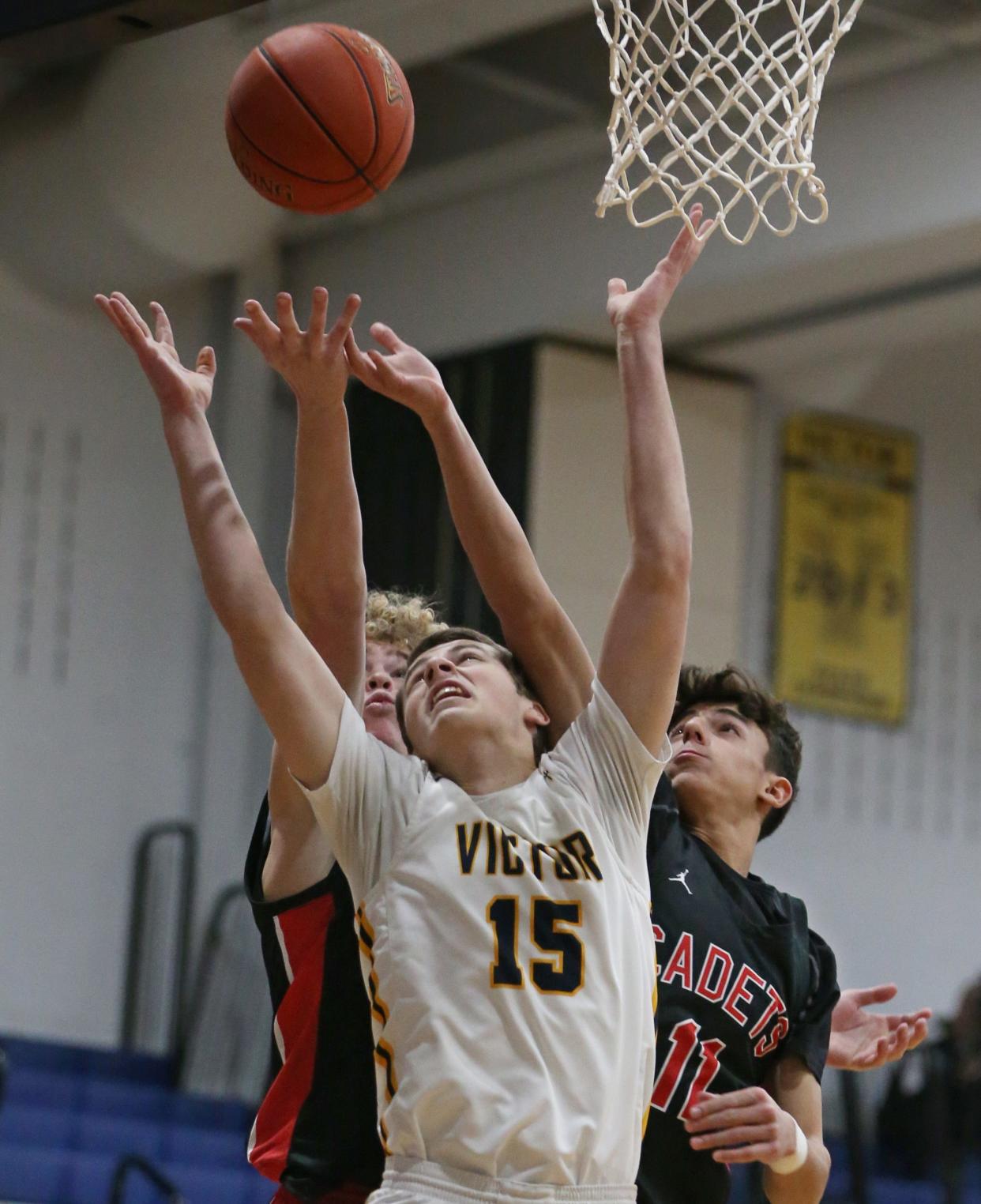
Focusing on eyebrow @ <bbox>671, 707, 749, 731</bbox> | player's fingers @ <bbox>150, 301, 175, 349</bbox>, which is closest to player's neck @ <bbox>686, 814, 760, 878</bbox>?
eyebrow @ <bbox>671, 707, 749, 731</bbox>

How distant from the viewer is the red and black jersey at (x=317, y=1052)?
2.67 meters

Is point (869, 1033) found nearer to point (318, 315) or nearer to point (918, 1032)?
point (918, 1032)

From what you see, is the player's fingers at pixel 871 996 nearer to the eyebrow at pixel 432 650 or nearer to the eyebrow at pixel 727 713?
the eyebrow at pixel 727 713

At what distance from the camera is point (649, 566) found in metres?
2.66

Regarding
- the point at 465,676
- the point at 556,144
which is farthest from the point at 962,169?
the point at 465,676

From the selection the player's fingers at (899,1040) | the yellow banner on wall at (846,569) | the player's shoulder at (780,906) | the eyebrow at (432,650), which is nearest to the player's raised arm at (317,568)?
the eyebrow at (432,650)

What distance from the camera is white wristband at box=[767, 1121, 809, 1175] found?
9.14ft

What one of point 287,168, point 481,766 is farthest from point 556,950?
point 287,168

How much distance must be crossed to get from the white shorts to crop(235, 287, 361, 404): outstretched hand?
1072 mm

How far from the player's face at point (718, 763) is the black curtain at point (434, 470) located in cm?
484

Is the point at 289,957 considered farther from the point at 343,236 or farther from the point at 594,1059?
the point at 343,236

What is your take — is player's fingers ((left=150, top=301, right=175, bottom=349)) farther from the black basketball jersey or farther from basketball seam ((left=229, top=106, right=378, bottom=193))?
the black basketball jersey

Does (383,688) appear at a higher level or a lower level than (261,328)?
lower

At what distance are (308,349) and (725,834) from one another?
1086 millimetres
